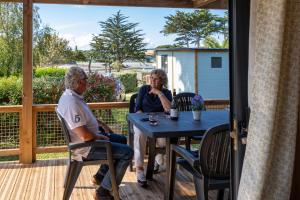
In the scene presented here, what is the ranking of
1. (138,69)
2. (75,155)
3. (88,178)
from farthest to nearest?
(138,69)
(88,178)
(75,155)

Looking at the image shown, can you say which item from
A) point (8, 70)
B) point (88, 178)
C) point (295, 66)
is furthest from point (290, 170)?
point (8, 70)

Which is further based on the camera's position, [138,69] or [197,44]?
[197,44]

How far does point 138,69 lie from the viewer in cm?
553

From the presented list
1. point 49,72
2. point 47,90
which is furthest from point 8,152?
point 49,72

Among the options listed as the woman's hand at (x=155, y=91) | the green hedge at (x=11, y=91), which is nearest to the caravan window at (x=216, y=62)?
the woman's hand at (x=155, y=91)

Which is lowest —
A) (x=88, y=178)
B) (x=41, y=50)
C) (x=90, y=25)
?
(x=88, y=178)

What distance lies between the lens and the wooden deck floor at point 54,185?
3369mm

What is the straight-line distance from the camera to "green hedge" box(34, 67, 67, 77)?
5.12 metres

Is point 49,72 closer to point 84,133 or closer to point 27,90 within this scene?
point 27,90

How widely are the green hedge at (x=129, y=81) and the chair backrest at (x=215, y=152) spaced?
2.90 meters

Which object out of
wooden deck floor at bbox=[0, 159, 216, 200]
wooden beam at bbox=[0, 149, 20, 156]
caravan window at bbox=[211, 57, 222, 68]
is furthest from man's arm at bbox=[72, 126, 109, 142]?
caravan window at bbox=[211, 57, 222, 68]

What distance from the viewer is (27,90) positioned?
4.43m

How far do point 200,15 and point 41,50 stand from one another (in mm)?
2946

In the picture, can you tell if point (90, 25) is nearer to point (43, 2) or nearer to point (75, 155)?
point (43, 2)
